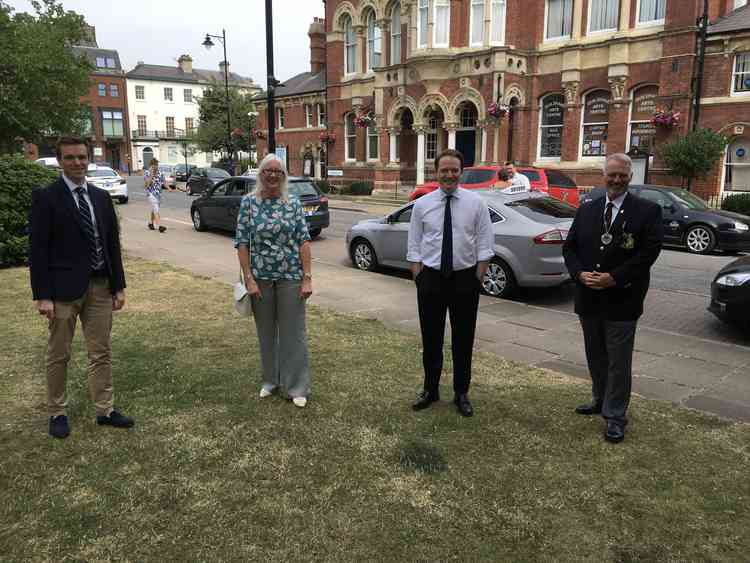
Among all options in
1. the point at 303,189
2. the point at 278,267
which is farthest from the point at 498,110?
the point at 278,267

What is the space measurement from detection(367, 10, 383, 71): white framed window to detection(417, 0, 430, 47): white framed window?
193 inches

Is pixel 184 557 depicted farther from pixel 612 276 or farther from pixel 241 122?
pixel 241 122

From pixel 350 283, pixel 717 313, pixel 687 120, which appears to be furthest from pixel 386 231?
pixel 687 120

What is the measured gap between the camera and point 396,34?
32.0 metres

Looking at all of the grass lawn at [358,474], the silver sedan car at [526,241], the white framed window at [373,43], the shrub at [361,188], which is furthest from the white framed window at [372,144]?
the grass lawn at [358,474]

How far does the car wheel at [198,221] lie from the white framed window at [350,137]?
19.9 m

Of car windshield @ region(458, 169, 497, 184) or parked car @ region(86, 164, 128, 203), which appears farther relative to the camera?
parked car @ region(86, 164, 128, 203)

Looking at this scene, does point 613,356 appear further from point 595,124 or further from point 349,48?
point 349,48

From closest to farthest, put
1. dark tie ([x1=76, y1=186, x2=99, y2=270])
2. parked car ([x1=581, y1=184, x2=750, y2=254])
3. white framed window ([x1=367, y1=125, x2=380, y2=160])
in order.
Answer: dark tie ([x1=76, y1=186, x2=99, y2=270]) < parked car ([x1=581, y1=184, x2=750, y2=254]) < white framed window ([x1=367, y1=125, x2=380, y2=160])

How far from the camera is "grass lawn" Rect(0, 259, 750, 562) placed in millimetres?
3092

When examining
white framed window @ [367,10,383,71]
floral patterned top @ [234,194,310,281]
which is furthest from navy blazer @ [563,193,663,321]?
white framed window @ [367,10,383,71]

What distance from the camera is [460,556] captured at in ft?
9.82

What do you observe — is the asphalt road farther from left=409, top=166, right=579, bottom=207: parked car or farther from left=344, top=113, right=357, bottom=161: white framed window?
left=344, top=113, right=357, bottom=161: white framed window

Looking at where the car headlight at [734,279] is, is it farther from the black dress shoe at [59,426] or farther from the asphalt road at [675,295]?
the black dress shoe at [59,426]
